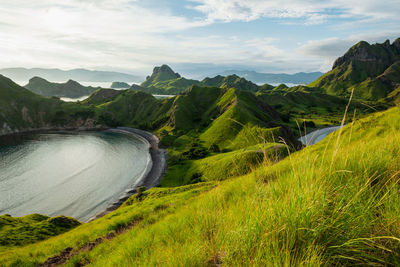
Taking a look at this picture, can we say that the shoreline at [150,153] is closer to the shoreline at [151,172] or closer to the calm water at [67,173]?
the shoreline at [151,172]

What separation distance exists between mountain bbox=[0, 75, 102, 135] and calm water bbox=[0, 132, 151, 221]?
31691 mm

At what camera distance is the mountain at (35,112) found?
16925cm

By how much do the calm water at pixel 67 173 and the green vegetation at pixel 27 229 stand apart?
17884 millimetres

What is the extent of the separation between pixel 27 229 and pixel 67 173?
68.3 m

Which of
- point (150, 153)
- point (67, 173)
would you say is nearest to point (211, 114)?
point (150, 153)

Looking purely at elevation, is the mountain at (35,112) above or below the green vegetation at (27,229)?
above

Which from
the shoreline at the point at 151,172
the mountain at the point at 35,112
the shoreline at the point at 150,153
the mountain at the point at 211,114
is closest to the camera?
the shoreline at the point at 151,172

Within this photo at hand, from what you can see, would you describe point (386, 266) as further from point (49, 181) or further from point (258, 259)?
point (49, 181)

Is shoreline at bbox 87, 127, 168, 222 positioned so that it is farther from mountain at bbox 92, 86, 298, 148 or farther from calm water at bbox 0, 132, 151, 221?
mountain at bbox 92, 86, 298, 148

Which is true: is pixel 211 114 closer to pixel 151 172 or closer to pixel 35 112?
pixel 151 172

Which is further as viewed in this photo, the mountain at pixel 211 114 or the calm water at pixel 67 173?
the mountain at pixel 211 114

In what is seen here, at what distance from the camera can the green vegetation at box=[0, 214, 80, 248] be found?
2943 cm

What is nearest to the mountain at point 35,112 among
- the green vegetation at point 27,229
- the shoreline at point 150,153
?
the shoreline at point 150,153

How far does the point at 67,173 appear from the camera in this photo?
303ft
